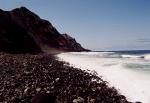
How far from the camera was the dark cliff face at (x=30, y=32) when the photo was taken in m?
49.4

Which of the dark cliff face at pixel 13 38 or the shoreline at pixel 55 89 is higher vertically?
the dark cliff face at pixel 13 38

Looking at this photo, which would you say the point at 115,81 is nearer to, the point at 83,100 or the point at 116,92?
the point at 116,92

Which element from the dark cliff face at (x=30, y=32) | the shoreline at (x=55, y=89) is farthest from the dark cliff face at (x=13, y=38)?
the shoreline at (x=55, y=89)

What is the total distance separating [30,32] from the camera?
64750 millimetres

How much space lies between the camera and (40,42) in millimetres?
62344

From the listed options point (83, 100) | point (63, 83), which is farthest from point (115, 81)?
point (83, 100)

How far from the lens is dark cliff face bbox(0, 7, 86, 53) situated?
4941 centimetres

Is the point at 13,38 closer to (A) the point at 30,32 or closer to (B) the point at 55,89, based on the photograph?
(A) the point at 30,32

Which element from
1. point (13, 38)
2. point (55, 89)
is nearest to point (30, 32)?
point (13, 38)

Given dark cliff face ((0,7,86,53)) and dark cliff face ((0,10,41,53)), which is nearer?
dark cliff face ((0,10,41,53))

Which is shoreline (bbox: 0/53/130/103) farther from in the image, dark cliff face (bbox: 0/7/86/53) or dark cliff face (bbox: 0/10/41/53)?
dark cliff face (bbox: 0/7/86/53)

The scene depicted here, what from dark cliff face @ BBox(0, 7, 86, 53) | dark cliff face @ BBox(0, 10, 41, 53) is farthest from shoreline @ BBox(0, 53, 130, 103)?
dark cliff face @ BBox(0, 7, 86, 53)

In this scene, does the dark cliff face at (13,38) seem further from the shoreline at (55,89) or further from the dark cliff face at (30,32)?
the shoreline at (55,89)

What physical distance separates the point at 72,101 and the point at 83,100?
1.14 feet
